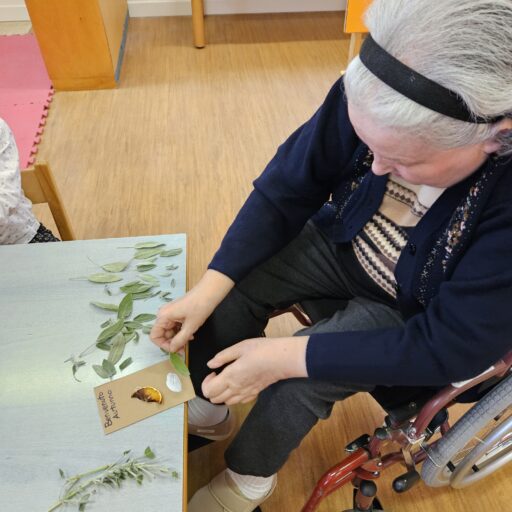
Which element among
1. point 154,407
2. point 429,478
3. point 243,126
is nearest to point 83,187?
point 243,126

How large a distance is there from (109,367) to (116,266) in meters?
0.22

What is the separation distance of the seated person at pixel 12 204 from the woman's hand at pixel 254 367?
2.13 ft

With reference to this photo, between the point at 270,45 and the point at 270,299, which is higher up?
the point at 270,299

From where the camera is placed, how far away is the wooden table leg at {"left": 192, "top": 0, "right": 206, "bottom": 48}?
2814 millimetres

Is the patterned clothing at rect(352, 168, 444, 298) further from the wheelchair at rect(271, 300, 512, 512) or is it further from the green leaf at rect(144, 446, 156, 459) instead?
the green leaf at rect(144, 446, 156, 459)

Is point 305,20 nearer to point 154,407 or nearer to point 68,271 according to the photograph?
point 68,271

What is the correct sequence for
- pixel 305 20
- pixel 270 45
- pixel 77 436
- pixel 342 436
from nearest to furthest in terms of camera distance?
pixel 77 436 < pixel 342 436 < pixel 270 45 < pixel 305 20

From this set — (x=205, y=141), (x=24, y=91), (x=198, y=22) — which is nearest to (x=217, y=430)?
(x=205, y=141)

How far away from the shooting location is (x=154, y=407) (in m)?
0.71

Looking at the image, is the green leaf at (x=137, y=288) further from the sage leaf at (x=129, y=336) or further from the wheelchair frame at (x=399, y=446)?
the wheelchair frame at (x=399, y=446)

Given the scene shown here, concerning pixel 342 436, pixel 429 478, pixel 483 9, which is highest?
pixel 483 9

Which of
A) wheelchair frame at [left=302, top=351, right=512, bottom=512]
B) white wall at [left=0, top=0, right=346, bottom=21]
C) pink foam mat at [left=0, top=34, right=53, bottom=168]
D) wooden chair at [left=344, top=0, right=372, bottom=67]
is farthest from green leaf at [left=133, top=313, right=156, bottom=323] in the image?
white wall at [left=0, top=0, right=346, bottom=21]

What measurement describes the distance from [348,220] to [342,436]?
2.19 ft

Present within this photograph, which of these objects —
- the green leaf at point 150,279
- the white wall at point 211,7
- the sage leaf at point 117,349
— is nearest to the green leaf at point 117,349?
the sage leaf at point 117,349
